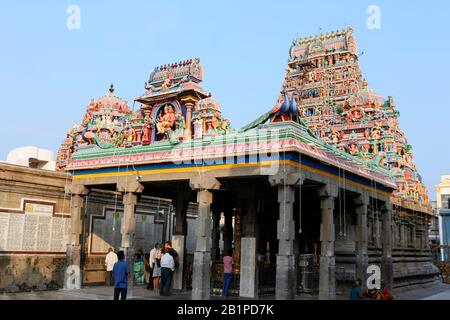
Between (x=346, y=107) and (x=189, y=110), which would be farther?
(x=346, y=107)

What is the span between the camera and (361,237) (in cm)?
1998

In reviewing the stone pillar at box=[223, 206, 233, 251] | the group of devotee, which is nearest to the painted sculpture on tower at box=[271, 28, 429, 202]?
the stone pillar at box=[223, 206, 233, 251]

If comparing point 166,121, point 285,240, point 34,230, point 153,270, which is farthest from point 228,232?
point 285,240

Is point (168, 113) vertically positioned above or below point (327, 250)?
above

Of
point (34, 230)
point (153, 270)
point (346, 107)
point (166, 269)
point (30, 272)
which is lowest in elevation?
point (30, 272)

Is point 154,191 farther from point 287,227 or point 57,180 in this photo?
point 287,227

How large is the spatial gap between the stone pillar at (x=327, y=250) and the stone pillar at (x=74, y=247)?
9.97 m

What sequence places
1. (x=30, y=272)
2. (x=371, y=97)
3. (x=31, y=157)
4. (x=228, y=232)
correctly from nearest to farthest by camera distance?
(x=30, y=272), (x=228, y=232), (x=31, y=157), (x=371, y=97)

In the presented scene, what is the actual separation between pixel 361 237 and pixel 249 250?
5.32 m

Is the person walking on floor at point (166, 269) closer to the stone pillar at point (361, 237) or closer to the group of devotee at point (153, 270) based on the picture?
the group of devotee at point (153, 270)

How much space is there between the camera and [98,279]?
22188 mm

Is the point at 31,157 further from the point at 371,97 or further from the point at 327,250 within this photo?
the point at 371,97
